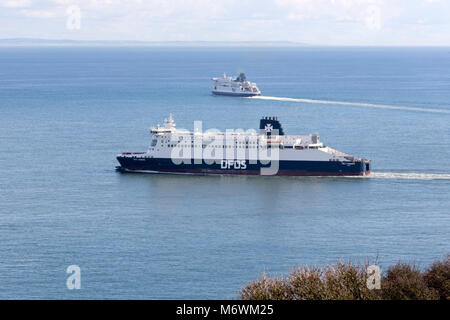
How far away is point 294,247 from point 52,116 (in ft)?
177

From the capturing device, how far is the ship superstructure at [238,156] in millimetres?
57531

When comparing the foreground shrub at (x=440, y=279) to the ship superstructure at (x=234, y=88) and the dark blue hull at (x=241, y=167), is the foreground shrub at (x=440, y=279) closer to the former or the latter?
the dark blue hull at (x=241, y=167)

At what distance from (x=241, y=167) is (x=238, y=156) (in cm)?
68

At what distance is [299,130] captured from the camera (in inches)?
3031

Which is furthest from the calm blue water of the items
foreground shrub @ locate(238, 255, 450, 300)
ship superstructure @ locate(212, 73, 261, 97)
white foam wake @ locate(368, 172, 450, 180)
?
ship superstructure @ locate(212, 73, 261, 97)

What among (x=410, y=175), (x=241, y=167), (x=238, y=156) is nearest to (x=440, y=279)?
(x=410, y=175)

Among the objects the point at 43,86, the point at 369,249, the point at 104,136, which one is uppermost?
the point at 43,86

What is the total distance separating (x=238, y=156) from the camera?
2286 inches

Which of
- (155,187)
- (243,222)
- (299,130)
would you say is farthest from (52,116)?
(243,222)

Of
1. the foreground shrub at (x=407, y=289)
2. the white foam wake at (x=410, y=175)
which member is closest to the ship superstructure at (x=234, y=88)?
the white foam wake at (x=410, y=175)

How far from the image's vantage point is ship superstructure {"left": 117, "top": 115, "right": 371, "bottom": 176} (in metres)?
57.5

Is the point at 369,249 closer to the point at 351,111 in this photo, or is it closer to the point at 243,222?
the point at 243,222

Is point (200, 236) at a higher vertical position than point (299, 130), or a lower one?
lower
